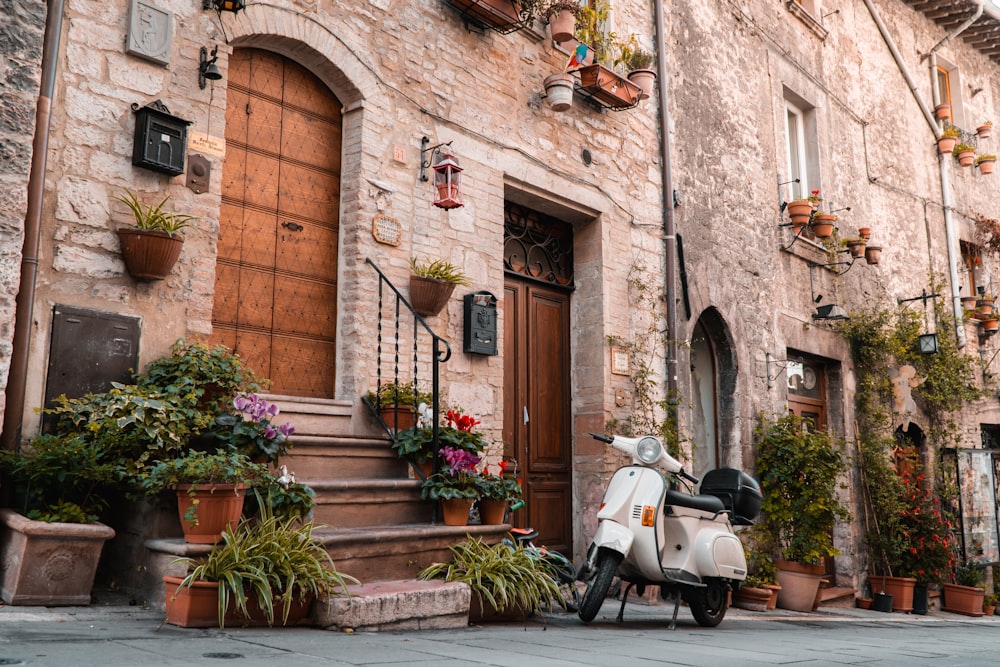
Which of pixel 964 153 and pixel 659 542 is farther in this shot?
pixel 964 153

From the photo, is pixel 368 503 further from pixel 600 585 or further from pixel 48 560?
pixel 48 560

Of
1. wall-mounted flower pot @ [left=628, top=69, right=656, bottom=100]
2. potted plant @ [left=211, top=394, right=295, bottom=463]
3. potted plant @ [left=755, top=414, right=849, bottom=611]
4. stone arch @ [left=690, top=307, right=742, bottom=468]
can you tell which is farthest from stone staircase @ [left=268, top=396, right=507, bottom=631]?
potted plant @ [left=755, top=414, right=849, bottom=611]

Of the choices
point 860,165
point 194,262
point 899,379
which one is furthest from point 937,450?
point 194,262

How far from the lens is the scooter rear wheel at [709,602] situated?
205 inches

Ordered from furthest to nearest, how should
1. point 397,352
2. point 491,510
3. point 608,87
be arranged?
1. point 608,87
2. point 397,352
3. point 491,510

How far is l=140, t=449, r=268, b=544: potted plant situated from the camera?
3.66 metres

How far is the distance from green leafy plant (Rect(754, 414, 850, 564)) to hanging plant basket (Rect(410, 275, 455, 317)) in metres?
4.28

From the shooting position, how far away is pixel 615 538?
15.6ft

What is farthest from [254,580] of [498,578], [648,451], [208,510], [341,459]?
[648,451]

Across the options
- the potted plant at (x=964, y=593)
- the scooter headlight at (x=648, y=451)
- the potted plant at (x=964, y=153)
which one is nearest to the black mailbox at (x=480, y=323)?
the scooter headlight at (x=648, y=451)

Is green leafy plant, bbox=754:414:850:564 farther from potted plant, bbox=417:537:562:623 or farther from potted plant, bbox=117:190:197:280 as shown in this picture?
potted plant, bbox=117:190:197:280

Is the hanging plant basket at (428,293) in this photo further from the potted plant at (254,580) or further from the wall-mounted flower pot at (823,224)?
the wall-mounted flower pot at (823,224)

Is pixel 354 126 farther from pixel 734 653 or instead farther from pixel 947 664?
pixel 947 664

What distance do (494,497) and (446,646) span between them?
1.62 meters
